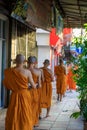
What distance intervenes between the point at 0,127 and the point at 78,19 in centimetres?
885

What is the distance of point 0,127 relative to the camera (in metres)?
9.42

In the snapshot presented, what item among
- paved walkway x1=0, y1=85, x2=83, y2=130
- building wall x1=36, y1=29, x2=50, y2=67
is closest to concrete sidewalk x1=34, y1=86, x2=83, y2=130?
paved walkway x1=0, y1=85, x2=83, y2=130

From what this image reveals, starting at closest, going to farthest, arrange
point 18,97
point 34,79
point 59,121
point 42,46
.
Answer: point 18,97
point 34,79
point 59,121
point 42,46

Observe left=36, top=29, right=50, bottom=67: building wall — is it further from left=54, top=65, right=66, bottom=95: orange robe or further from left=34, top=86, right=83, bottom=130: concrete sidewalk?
left=34, top=86, right=83, bottom=130: concrete sidewalk

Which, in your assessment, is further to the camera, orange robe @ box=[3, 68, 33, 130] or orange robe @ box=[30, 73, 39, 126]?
orange robe @ box=[30, 73, 39, 126]

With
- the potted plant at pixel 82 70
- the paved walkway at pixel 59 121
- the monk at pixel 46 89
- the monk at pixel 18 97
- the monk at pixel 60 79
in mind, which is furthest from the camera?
the monk at pixel 60 79

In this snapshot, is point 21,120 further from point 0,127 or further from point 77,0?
point 77,0

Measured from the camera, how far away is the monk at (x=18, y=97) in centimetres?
766

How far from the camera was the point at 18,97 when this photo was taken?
779cm

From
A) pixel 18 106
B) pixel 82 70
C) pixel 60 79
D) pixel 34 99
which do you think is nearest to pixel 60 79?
pixel 60 79

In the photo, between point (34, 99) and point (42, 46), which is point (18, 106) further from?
point (42, 46)

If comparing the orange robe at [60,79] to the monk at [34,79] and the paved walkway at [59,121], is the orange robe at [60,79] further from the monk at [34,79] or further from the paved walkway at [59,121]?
the monk at [34,79]

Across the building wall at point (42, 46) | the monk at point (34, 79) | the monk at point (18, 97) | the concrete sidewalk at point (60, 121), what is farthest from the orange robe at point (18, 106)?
the building wall at point (42, 46)

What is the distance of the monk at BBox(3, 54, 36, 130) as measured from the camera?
7664mm
